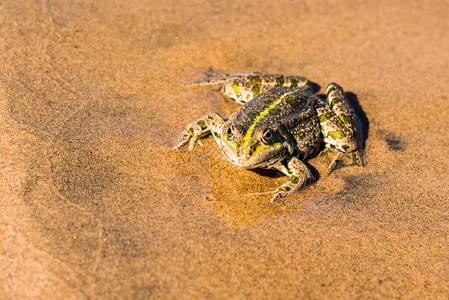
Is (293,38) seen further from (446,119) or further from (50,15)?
(50,15)

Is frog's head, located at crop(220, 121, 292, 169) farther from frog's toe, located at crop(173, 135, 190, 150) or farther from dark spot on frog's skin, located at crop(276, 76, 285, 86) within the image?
dark spot on frog's skin, located at crop(276, 76, 285, 86)

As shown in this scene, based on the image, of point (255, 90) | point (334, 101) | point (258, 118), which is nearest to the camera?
point (258, 118)

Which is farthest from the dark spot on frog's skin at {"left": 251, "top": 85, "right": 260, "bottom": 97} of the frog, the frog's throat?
the frog's throat

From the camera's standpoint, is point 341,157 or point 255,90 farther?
point 255,90

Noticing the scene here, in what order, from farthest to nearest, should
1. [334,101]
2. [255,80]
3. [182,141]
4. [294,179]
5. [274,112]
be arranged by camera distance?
[255,80] < [334,101] < [182,141] < [274,112] < [294,179]

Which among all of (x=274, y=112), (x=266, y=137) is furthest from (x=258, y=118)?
(x=266, y=137)

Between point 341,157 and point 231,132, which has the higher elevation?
point 231,132

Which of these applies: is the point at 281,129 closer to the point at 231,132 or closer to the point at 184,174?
the point at 231,132
